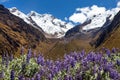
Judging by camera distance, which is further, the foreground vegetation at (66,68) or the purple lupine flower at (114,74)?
the foreground vegetation at (66,68)

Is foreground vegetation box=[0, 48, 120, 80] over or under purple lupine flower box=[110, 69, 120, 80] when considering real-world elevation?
over

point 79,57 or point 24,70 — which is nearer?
point 24,70

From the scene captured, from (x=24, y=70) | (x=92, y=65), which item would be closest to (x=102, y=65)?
(x=92, y=65)

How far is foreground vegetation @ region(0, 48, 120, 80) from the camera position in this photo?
1598 centimetres

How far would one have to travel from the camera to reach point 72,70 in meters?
17.4

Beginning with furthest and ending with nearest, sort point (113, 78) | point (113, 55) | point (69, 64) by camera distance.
→ 1. point (113, 55)
2. point (69, 64)
3. point (113, 78)

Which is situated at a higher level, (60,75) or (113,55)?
(113,55)

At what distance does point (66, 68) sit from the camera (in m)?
17.6

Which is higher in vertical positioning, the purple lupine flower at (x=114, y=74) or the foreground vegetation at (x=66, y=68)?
the foreground vegetation at (x=66, y=68)

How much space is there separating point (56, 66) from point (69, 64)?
665mm

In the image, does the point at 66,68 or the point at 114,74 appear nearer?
the point at 114,74

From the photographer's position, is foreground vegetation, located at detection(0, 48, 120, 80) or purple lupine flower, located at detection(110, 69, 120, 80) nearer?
purple lupine flower, located at detection(110, 69, 120, 80)

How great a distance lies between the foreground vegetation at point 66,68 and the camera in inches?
629

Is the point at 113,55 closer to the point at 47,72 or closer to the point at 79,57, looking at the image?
the point at 79,57
